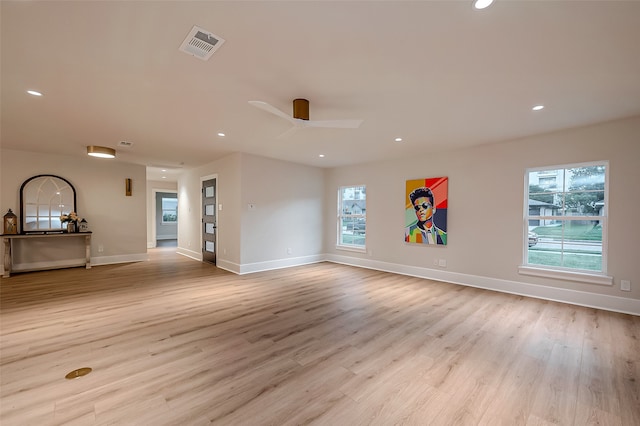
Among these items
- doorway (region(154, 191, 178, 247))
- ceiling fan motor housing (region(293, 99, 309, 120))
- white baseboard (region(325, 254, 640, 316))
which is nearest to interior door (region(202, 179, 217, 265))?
white baseboard (region(325, 254, 640, 316))

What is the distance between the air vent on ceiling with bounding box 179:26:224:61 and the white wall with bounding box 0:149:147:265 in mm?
6032

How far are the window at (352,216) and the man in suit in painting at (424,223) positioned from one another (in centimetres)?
128

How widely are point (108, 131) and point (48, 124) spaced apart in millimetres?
668

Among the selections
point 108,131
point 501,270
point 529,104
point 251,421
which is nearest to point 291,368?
point 251,421

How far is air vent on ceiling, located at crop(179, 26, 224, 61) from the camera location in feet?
6.14

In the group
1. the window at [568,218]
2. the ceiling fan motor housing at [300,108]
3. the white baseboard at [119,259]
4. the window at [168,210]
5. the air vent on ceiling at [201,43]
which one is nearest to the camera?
the air vent on ceiling at [201,43]

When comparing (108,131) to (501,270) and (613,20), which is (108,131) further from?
(501,270)

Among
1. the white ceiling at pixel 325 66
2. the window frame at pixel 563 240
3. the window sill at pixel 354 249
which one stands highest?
the white ceiling at pixel 325 66

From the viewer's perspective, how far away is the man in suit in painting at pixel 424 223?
5207mm

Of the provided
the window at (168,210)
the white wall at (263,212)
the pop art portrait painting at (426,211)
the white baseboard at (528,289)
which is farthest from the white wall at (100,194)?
the pop art portrait painting at (426,211)

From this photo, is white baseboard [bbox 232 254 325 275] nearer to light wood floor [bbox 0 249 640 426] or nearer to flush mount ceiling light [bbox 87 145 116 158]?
light wood floor [bbox 0 249 640 426]

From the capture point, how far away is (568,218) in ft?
13.1

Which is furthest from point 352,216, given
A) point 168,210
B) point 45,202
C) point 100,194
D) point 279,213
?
point 168,210

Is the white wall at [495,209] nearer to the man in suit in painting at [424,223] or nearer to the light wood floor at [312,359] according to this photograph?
the man in suit in painting at [424,223]
